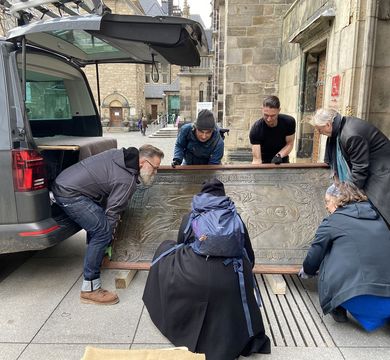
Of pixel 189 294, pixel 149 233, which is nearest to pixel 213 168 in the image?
pixel 149 233

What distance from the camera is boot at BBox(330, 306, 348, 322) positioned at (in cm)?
296

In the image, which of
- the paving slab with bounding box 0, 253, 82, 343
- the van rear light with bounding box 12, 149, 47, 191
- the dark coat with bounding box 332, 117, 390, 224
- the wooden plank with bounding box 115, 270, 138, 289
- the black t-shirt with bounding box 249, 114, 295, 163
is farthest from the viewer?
the black t-shirt with bounding box 249, 114, 295, 163

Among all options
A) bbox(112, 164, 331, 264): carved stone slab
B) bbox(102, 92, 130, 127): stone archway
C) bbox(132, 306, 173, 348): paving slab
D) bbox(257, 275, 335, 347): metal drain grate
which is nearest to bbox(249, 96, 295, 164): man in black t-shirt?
bbox(112, 164, 331, 264): carved stone slab

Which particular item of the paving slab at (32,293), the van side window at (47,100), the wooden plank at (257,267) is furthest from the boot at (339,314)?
the van side window at (47,100)

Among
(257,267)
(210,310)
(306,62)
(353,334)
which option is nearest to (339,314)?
(353,334)

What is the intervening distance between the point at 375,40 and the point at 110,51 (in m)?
3.37

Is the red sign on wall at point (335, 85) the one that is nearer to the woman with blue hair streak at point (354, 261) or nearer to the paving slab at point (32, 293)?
the woman with blue hair streak at point (354, 261)

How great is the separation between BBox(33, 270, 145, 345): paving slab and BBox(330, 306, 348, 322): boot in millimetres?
1539

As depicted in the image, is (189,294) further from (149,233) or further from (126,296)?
(149,233)

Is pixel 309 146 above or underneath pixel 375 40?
underneath

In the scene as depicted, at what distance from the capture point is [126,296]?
3.42 meters

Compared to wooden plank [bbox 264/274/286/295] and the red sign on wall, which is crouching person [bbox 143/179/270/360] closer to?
wooden plank [bbox 264/274/286/295]

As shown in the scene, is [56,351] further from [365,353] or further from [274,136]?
[274,136]

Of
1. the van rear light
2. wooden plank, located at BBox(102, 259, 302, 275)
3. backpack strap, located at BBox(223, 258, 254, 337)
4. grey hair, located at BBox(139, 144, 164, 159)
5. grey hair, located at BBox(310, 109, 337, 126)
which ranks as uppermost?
grey hair, located at BBox(310, 109, 337, 126)
